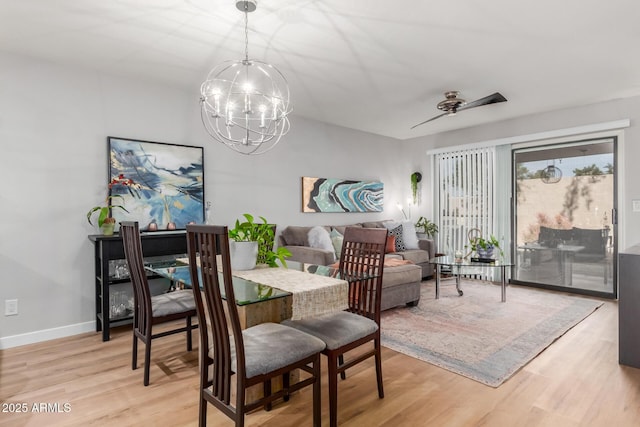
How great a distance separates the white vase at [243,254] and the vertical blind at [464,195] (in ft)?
13.0

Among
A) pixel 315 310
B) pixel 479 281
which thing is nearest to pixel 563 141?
pixel 479 281

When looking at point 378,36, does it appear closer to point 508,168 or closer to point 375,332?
point 375,332

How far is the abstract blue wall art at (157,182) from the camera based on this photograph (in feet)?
11.4

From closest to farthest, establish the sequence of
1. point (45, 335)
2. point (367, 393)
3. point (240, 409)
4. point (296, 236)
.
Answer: point (240, 409) → point (367, 393) → point (45, 335) → point (296, 236)

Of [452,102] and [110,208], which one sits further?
[452,102]

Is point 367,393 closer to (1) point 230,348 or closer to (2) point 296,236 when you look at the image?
(1) point 230,348

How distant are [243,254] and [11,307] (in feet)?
7.41

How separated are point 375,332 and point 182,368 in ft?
4.77

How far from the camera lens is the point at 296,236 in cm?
466

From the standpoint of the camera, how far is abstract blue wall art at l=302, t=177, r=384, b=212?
16.8 ft

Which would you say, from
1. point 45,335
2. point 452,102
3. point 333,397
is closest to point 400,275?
point 452,102

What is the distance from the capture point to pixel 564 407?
2.07 metres

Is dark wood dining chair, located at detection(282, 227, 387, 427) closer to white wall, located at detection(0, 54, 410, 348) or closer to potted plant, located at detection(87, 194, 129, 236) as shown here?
potted plant, located at detection(87, 194, 129, 236)

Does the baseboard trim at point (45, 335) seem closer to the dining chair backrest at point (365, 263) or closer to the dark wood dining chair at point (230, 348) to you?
the dark wood dining chair at point (230, 348)
